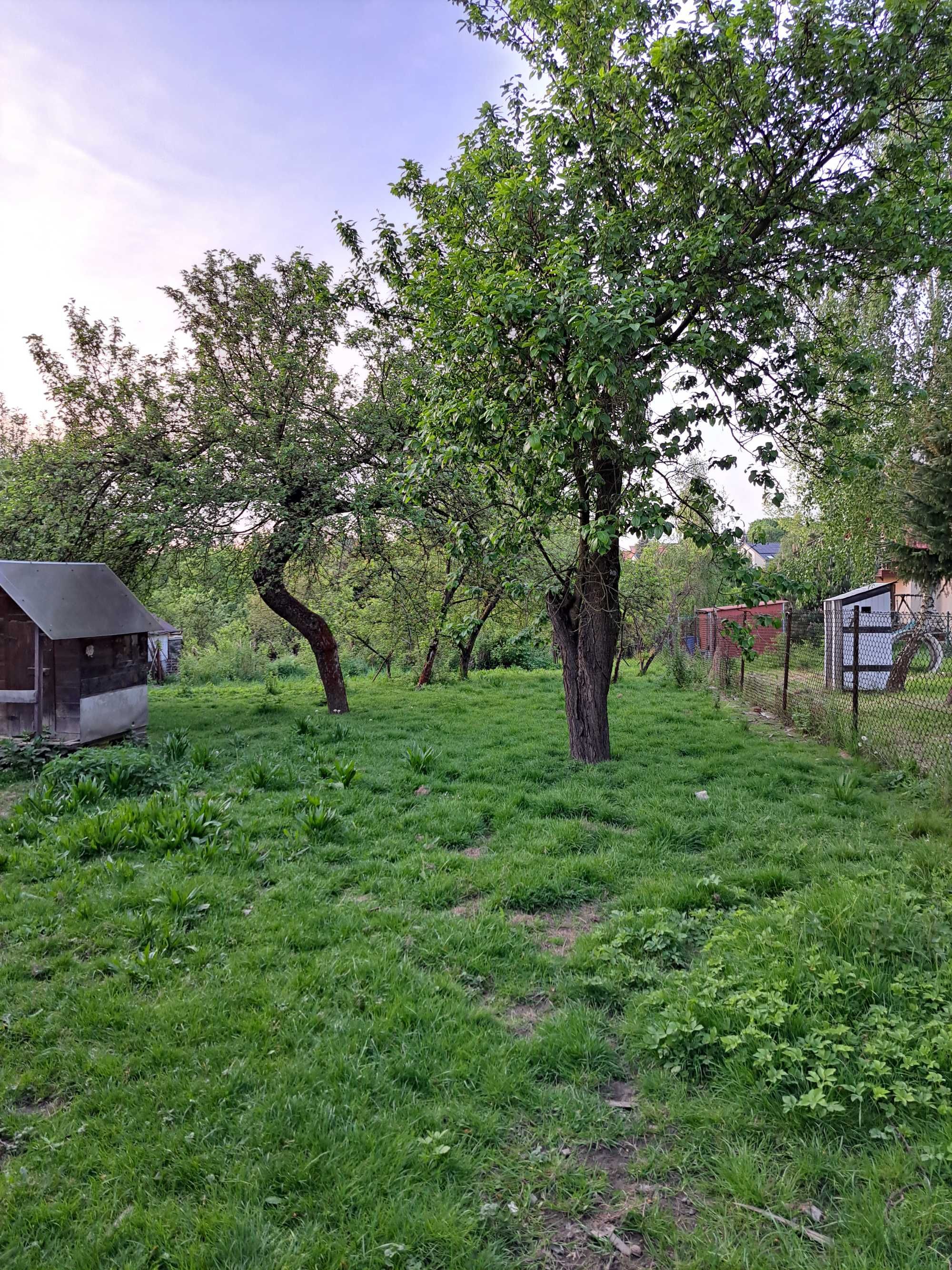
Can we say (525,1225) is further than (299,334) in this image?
No

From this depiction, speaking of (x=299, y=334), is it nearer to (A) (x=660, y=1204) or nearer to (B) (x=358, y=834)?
(B) (x=358, y=834)

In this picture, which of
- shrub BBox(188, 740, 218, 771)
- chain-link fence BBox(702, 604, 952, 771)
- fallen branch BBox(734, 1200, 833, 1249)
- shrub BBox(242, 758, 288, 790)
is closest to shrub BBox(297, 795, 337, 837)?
shrub BBox(242, 758, 288, 790)

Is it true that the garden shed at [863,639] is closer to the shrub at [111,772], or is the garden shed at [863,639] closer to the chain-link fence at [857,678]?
the chain-link fence at [857,678]

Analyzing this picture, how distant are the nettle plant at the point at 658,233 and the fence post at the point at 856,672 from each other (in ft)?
7.72

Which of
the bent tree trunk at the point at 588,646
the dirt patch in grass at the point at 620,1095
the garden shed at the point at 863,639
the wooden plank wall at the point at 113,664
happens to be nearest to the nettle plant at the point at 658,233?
the bent tree trunk at the point at 588,646

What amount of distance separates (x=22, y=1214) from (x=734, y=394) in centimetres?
727

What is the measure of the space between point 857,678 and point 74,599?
10279 millimetres

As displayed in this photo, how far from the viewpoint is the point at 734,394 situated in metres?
6.21

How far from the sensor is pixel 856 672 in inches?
309

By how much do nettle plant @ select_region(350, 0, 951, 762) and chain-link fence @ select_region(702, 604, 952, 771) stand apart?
2232 mm

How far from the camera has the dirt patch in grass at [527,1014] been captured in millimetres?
2951

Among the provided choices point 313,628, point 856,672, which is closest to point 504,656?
point 313,628

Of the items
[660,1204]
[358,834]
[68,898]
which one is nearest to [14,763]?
[68,898]

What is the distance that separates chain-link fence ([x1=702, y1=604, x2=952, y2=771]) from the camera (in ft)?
23.6
